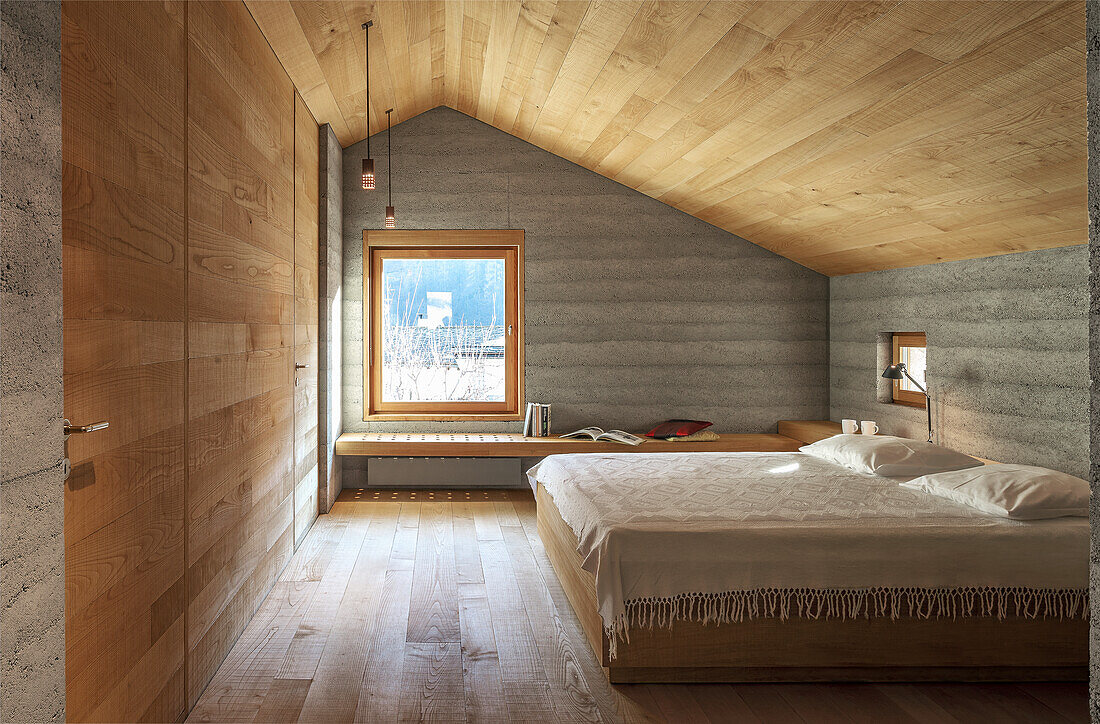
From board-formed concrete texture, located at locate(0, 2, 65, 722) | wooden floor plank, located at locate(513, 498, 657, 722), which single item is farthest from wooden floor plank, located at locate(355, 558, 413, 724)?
board-formed concrete texture, located at locate(0, 2, 65, 722)

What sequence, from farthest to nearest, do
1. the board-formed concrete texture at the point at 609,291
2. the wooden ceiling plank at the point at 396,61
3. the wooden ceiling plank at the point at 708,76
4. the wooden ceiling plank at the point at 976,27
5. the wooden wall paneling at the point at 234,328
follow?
the board-formed concrete texture at the point at 609,291
the wooden ceiling plank at the point at 396,61
the wooden ceiling plank at the point at 708,76
the wooden wall paneling at the point at 234,328
the wooden ceiling plank at the point at 976,27

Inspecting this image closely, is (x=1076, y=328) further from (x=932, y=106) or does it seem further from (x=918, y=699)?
(x=918, y=699)

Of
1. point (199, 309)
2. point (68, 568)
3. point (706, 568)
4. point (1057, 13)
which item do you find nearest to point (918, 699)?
point (706, 568)

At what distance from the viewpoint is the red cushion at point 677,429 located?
17.6 ft

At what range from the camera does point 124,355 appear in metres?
1.87

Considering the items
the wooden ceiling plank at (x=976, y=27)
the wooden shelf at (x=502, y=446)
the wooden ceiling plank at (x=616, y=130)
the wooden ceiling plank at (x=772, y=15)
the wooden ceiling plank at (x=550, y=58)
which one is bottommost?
the wooden shelf at (x=502, y=446)

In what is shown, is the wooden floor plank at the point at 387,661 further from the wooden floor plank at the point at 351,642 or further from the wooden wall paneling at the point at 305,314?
the wooden wall paneling at the point at 305,314

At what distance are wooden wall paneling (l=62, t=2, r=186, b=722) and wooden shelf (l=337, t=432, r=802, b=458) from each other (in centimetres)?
294

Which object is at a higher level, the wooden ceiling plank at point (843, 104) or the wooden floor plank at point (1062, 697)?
the wooden ceiling plank at point (843, 104)

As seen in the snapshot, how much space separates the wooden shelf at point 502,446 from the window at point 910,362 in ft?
2.59

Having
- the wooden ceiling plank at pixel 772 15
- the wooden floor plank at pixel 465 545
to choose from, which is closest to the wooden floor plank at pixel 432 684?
the wooden floor plank at pixel 465 545

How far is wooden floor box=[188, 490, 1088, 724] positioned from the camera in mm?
2363

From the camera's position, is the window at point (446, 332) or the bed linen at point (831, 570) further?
the window at point (446, 332)

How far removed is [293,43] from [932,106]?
281 centimetres
